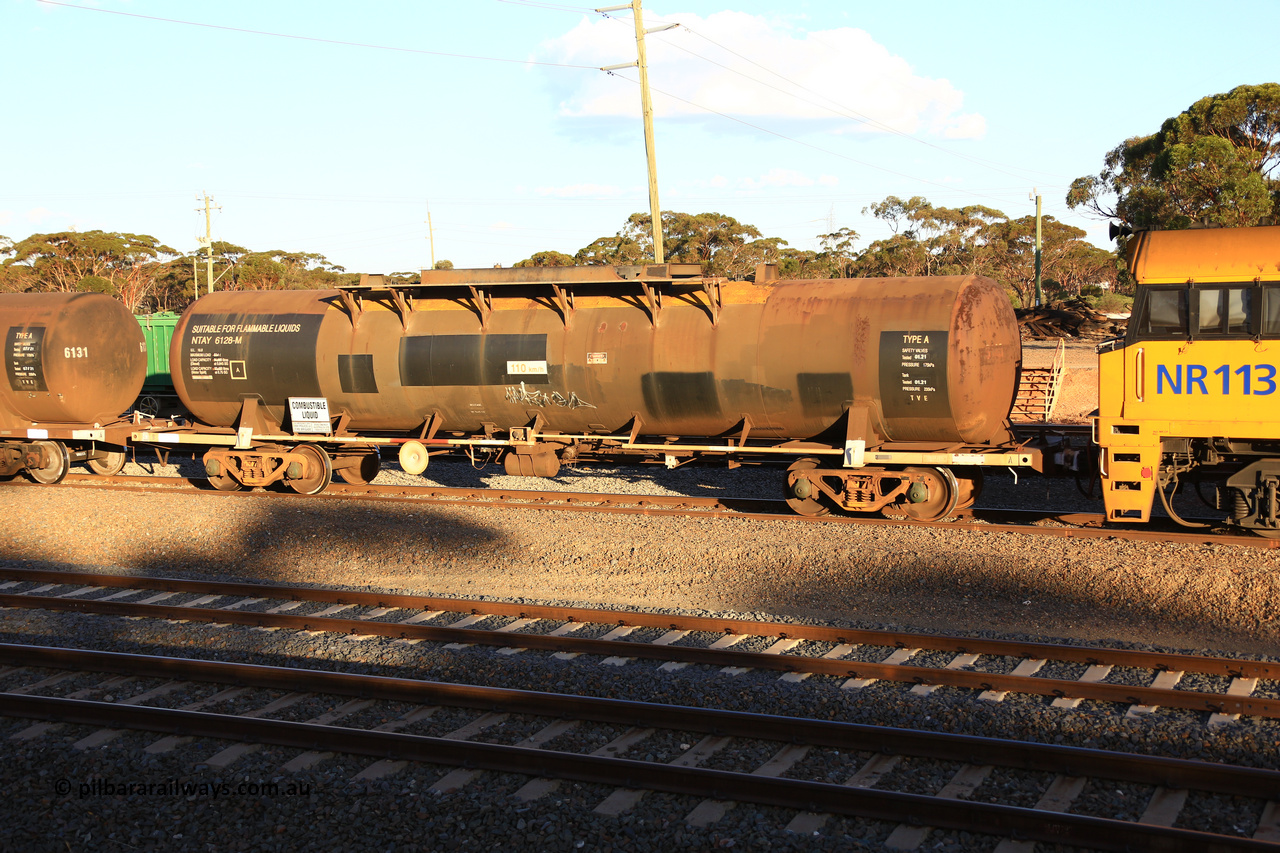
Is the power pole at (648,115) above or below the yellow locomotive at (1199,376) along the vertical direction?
above

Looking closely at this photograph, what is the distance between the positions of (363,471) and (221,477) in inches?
97.7

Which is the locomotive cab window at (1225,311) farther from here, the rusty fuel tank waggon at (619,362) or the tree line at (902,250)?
the tree line at (902,250)

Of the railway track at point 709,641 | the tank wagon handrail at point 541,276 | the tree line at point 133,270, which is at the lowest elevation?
the railway track at point 709,641

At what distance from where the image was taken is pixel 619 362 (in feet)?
44.4

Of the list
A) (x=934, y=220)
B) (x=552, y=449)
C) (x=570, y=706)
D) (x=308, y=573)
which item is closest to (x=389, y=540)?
(x=308, y=573)

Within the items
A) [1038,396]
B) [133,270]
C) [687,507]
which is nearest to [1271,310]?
[687,507]

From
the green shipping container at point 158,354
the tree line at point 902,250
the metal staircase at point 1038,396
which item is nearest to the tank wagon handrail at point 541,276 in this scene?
the metal staircase at point 1038,396

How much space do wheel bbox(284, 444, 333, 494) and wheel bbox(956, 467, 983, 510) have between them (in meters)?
10.1

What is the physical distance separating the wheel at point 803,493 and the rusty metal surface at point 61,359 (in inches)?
511

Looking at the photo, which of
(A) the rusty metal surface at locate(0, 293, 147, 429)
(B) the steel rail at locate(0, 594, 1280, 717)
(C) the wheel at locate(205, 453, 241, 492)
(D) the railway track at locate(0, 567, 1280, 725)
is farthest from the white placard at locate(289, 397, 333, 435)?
(B) the steel rail at locate(0, 594, 1280, 717)

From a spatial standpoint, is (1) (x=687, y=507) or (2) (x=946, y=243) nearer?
(1) (x=687, y=507)

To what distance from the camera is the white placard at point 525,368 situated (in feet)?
45.7

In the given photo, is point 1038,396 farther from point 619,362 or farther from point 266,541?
point 266,541

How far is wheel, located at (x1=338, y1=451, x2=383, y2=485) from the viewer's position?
16.3 metres
